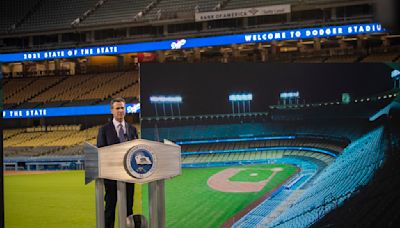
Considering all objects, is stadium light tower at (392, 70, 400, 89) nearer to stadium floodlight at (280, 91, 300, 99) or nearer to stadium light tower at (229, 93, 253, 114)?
stadium floodlight at (280, 91, 300, 99)

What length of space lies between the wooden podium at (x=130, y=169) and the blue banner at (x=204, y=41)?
13.8 metres

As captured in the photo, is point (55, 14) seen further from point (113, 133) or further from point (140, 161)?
point (140, 161)

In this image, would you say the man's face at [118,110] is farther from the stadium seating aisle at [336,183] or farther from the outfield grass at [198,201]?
the stadium seating aisle at [336,183]

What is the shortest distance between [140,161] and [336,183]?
75.3 inches

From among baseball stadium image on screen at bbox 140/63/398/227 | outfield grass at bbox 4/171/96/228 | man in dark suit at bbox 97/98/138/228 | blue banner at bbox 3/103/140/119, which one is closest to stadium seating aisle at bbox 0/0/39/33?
blue banner at bbox 3/103/140/119

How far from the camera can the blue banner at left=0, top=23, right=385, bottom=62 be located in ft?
57.0

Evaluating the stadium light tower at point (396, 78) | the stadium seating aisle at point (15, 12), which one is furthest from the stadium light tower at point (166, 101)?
the stadium seating aisle at point (15, 12)

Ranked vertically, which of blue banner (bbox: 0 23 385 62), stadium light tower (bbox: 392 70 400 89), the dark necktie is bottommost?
the dark necktie

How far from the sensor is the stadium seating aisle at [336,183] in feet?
13.4

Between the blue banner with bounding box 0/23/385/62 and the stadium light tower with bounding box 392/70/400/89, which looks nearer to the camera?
the stadium light tower with bounding box 392/70/400/89

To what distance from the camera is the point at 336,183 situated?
4.15 m

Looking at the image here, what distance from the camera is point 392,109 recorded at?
4.30m

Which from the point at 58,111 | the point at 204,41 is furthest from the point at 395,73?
the point at 58,111

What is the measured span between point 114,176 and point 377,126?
2450 mm
